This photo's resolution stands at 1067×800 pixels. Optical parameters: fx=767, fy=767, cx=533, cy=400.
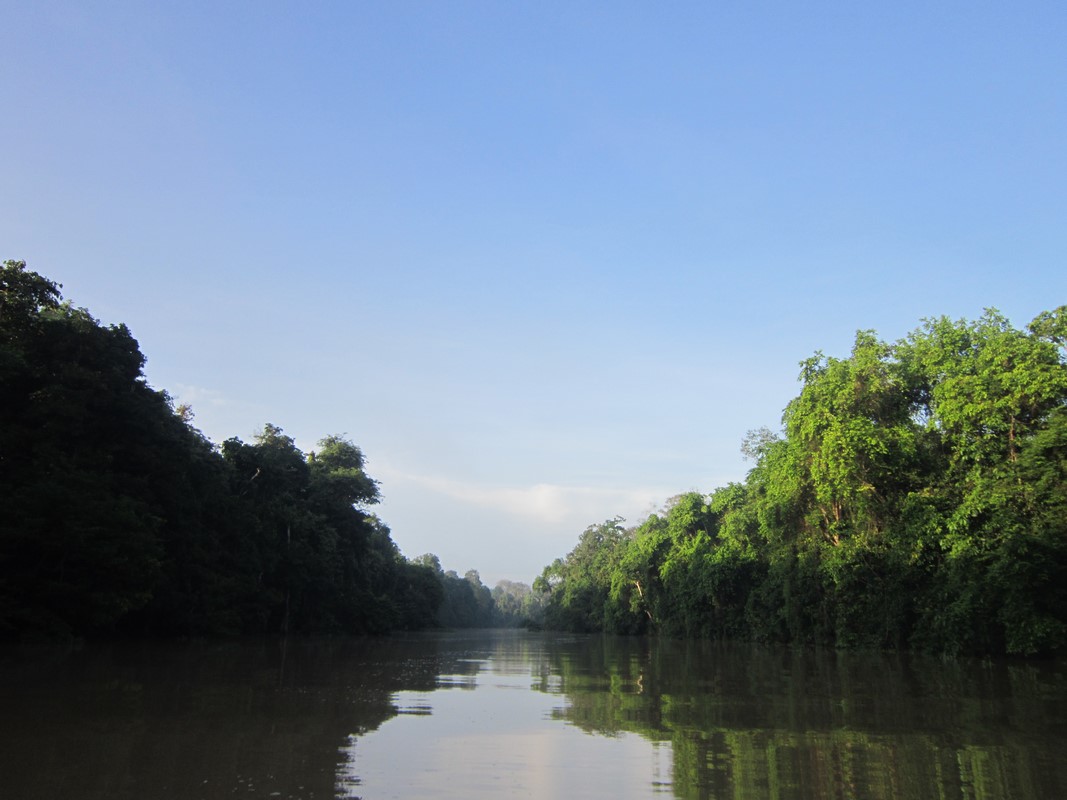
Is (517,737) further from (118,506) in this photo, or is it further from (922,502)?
(922,502)

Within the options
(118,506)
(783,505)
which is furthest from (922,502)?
(118,506)

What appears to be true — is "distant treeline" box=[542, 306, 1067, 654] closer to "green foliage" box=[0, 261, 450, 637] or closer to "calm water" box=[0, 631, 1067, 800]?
"calm water" box=[0, 631, 1067, 800]

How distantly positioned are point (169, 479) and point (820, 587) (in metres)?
27.4

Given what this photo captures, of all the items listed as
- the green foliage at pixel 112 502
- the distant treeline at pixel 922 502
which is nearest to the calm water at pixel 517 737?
the green foliage at pixel 112 502

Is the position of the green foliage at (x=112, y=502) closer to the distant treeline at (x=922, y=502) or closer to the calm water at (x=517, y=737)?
the calm water at (x=517, y=737)

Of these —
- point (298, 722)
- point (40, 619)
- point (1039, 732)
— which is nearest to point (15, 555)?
point (40, 619)

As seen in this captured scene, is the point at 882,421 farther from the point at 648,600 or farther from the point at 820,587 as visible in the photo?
the point at 648,600

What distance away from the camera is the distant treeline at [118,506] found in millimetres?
21906

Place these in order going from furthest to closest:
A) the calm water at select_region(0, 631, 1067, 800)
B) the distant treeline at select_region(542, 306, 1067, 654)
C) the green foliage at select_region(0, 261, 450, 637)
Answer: the distant treeline at select_region(542, 306, 1067, 654), the green foliage at select_region(0, 261, 450, 637), the calm water at select_region(0, 631, 1067, 800)

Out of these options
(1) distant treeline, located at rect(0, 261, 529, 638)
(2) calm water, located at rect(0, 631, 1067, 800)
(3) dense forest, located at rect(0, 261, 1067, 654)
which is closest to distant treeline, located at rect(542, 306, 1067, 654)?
(3) dense forest, located at rect(0, 261, 1067, 654)

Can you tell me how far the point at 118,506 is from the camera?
2327cm

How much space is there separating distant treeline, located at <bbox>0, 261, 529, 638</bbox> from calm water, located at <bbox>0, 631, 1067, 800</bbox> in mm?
7511

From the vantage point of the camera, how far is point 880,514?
30188mm

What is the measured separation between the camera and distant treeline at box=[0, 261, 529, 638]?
21.9 m
